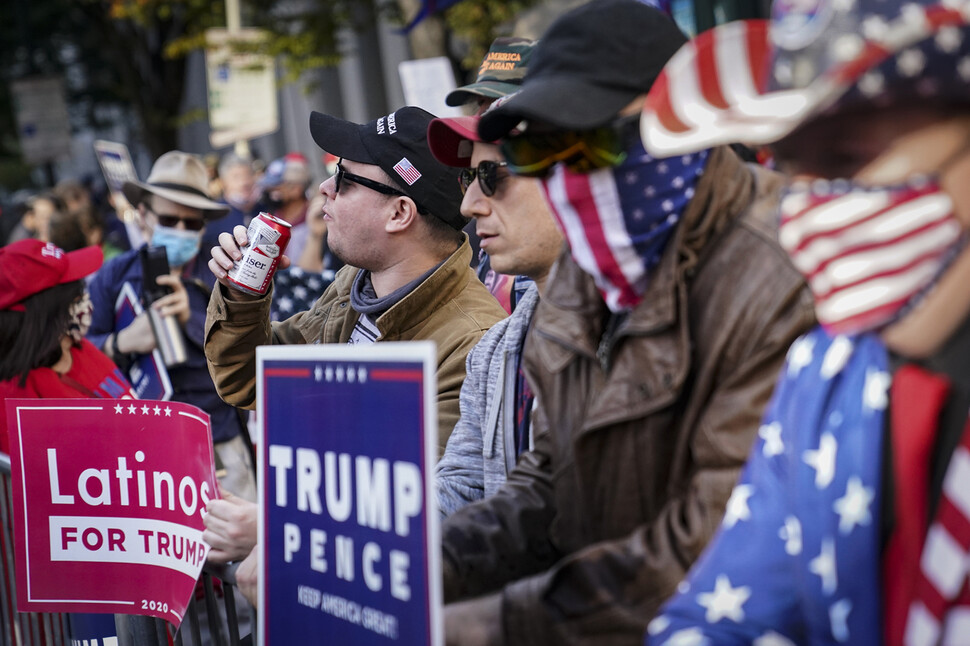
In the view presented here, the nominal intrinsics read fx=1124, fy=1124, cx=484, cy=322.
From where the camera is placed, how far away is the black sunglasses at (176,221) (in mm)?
6973

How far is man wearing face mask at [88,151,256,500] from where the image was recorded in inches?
246

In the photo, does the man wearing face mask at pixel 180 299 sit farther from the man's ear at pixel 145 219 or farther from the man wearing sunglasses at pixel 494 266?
the man wearing sunglasses at pixel 494 266

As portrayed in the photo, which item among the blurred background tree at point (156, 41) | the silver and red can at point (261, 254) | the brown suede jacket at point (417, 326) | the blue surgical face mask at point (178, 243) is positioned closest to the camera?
the silver and red can at point (261, 254)

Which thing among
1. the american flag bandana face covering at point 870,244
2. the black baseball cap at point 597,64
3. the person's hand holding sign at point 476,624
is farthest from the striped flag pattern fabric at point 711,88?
the person's hand holding sign at point 476,624

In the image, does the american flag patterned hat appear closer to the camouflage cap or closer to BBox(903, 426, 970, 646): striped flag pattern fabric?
BBox(903, 426, 970, 646): striped flag pattern fabric

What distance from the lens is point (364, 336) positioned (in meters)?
4.34

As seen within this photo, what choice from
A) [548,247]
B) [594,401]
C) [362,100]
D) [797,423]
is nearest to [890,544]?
[797,423]

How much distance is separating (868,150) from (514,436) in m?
1.81

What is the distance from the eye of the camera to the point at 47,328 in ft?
→ 16.7

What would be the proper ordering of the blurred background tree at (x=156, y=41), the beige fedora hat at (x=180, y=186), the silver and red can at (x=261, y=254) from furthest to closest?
the blurred background tree at (x=156, y=41)
the beige fedora hat at (x=180, y=186)
the silver and red can at (x=261, y=254)

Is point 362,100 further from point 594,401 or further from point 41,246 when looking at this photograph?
point 594,401

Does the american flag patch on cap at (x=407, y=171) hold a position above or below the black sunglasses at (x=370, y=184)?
above

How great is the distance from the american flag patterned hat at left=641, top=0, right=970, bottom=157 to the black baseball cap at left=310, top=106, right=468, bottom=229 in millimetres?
2636

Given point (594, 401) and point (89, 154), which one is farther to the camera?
point (89, 154)
